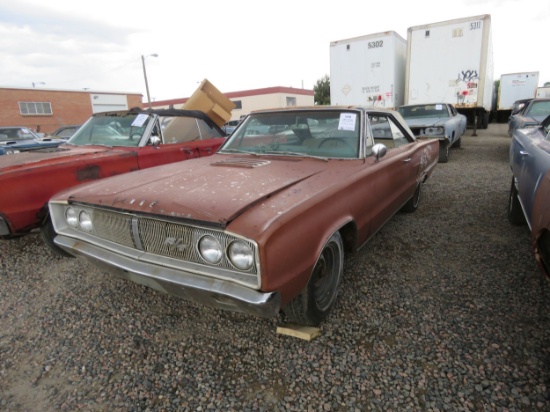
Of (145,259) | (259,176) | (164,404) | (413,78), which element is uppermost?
(413,78)

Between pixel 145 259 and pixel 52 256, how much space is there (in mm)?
2222

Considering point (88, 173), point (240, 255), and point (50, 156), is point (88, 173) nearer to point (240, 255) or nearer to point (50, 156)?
point (50, 156)

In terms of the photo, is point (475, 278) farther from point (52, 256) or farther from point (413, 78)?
point (413, 78)

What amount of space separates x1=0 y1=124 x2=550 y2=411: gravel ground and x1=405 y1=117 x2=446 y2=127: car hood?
16.0ft

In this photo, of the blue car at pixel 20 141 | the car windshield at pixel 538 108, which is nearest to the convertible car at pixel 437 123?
the car windshield at pixel 538 108

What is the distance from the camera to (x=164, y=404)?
1.80 m

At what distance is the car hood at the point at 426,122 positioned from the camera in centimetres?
765

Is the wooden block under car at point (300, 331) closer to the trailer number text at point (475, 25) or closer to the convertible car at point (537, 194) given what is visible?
the convertible car at point (537, 194)

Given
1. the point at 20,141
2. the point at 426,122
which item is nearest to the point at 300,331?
the point at 426,122

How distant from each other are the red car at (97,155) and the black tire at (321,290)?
8.53 ft

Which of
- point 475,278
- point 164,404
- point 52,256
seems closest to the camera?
point 164,404

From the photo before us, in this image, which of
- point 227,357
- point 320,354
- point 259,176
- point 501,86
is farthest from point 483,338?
point 501,86

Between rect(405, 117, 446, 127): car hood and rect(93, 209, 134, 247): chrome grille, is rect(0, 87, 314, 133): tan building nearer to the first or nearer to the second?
rect(405, 117, 446, 127): car hood

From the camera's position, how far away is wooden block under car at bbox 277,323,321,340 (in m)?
2.20
